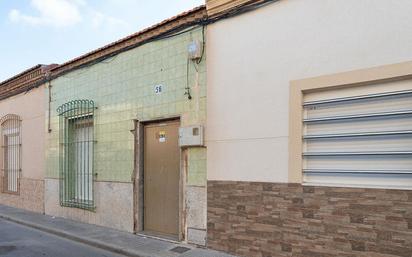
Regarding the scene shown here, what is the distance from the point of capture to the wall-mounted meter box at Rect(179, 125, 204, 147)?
730 cm

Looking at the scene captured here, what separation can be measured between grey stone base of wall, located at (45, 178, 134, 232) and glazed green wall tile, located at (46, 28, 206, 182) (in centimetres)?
22

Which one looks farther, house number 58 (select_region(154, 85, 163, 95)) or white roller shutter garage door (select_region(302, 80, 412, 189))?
house number 58 (select_region(154, 85, 163, 95))

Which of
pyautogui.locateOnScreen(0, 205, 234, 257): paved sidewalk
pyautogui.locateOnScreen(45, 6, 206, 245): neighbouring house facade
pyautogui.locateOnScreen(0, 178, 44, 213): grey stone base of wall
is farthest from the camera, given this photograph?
pyautogui.locateOnScreen(0, 178, 44, 213): grey stone base of wall

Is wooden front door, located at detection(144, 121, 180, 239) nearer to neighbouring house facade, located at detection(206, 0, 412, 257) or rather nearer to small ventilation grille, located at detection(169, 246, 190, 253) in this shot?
small ventilation grille, located at detection(169, 246, 190, 253)

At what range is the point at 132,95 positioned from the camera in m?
9.05

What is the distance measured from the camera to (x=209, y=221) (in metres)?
7.13

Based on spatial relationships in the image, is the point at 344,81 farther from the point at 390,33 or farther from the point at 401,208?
the point at 401,208

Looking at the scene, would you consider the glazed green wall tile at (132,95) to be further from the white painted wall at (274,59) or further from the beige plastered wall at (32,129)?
the beige plastered wall at (32,129)

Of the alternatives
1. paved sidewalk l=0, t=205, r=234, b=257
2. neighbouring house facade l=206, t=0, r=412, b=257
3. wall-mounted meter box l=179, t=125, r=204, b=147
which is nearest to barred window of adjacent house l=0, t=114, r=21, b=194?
paved sidewalk l=0, t=205, r=234, b=257

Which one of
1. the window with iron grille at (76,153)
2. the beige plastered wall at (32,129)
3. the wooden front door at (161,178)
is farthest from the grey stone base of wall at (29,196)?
the wooden front door at (161,178)

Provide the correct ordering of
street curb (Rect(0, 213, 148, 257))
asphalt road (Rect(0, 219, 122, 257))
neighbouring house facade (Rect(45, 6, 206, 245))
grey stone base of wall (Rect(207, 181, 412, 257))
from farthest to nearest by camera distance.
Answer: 1. neighbouring house facade (Rect(45, 6, 206, 245))
2. asphalt road (Rect(0, 219, 122, 257))
3. street curb (Rect(0, 213, 148, 257))
4. grey stone base of wall (Rect(207, 181, 412, 257))

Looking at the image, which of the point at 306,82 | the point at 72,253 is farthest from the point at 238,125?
the point at 72,253

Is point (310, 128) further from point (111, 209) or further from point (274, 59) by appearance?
point (111, 209)

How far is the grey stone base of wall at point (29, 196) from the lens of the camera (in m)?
12.5
